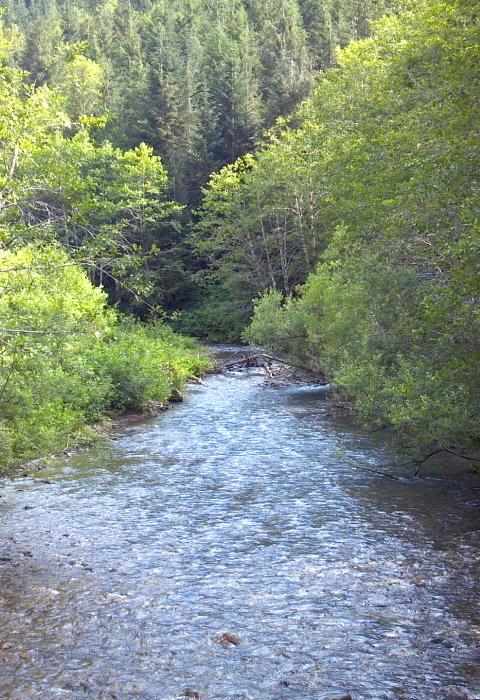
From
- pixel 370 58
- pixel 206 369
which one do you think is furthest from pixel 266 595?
pixel 370 58

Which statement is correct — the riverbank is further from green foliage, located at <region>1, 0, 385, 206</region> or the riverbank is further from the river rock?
green foliage, located at <region>1, 0, 385, 206</region>

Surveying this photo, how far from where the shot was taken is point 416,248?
48.4 feet

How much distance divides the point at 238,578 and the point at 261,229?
3937 cm

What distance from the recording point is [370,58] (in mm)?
31062

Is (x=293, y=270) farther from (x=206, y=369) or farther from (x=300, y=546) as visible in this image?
(x=300, y=546)

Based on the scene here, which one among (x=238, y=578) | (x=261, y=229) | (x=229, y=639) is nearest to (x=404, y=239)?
(x=238, y=578)

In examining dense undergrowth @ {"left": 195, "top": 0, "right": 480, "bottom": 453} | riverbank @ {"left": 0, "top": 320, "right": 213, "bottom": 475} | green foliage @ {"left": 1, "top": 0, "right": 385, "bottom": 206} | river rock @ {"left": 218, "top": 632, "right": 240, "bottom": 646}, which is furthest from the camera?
green foliage @ {"left": 1, "top": 0, "right": 385, "bottom": 206}

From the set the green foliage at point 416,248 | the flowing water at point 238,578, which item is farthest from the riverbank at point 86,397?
the green foliage at point 416,248

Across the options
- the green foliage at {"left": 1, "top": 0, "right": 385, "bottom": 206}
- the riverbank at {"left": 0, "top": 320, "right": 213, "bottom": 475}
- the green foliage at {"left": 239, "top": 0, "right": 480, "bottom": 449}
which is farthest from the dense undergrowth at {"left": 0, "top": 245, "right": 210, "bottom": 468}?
the green foliage at {"left": 1, "top": 0, "right": 385, "bottom": 206}

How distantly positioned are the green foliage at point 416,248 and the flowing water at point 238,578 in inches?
79.8

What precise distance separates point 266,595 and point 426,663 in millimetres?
2461

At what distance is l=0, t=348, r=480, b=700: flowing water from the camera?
7375 millimetres

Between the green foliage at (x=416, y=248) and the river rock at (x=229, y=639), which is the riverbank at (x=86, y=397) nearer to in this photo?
the river rock at (x=229, y=639)

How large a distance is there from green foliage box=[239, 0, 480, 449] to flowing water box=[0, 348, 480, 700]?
203 centimetres
